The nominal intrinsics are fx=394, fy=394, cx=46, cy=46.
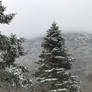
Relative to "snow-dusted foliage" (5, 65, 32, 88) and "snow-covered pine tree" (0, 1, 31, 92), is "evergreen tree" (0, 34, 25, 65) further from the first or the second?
"snow-dusted foliage" (5, 65, 32, 88)

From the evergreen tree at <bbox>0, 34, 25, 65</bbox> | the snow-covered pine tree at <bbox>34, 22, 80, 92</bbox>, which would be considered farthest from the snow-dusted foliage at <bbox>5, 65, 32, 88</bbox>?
the snow-covered pine tree at <bbox>34, 22, 80, 92</bbox>

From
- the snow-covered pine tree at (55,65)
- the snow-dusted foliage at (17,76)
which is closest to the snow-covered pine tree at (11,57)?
the snow-dusted foliage at (17,76)

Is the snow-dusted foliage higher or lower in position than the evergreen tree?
lower

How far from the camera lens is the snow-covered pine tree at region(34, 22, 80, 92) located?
2400 centimetres

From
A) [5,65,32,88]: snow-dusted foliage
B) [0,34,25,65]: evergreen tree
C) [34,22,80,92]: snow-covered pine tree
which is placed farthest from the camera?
[34,22,80,92]: snow-covered pine tree

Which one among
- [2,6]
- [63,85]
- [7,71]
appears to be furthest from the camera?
[63,85]

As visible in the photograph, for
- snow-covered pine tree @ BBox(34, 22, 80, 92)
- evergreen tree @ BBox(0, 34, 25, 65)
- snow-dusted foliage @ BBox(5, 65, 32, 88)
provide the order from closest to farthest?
1. snow-dusted foliage @ BBox(5, 65, 32, 88)
2. evergreen tree @ BBox(0, 34, 25, 65)
3. snow-covered pine tree @ BBox(34, 22, 80, 92)

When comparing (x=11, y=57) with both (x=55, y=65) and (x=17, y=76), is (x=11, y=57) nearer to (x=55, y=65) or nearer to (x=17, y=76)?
(x=17, y=76)

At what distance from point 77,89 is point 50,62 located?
7.73 ft

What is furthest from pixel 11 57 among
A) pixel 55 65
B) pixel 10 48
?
pixel 55 65

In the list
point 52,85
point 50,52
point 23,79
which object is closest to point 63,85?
point 52,85

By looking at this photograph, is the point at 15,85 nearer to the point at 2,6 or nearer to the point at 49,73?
the point at 2,6

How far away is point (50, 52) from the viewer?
2428cm

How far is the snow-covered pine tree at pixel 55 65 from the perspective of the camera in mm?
24000
